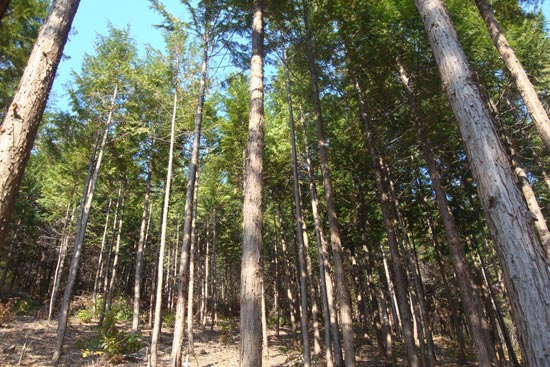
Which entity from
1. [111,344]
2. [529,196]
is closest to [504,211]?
[529,196]

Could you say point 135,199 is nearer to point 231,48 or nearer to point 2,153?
point 231,48

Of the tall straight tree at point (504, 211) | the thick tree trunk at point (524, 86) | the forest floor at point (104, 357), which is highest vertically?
the thick tree trunk at point (524, 86)

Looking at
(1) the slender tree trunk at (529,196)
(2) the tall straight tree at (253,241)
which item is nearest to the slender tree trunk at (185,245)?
(2) the tall straight tree at (253,241)

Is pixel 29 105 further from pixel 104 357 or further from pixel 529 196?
pixel 529 196

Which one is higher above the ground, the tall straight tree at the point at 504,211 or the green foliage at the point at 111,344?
the tall straight tree at the point at 504,211

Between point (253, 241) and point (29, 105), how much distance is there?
3.32 m

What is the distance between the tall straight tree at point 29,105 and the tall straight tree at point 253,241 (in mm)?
2997

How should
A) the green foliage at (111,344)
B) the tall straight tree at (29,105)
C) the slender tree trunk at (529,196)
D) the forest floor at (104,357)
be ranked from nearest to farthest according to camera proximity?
the tall straight tree at (29,105), the slender tree trunk at (529,196), the forest floor at (104,357), the green foliage at (111,344)

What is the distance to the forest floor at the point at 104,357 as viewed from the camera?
10.2 metres

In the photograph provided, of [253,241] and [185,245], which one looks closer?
[253,241]

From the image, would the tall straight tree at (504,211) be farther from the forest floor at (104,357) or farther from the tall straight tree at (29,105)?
the forest floor at (104,357)

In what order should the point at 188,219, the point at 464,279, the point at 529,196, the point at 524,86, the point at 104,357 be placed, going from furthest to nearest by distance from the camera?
the point at 188,219
the point at 104,357
the point at 529,196
the point at 464,279
the point at 524,86

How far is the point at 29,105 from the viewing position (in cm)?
328

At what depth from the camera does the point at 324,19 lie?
37.6 ft
